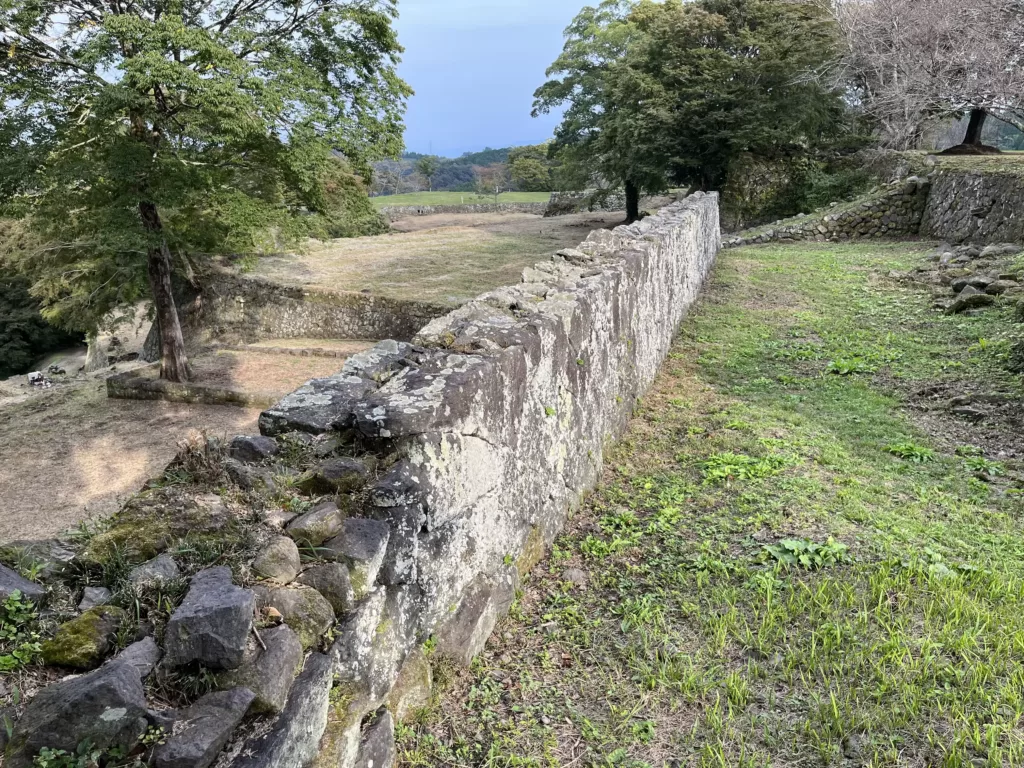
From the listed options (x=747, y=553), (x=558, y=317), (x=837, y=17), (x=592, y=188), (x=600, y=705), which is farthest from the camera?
(x=592, y=188)

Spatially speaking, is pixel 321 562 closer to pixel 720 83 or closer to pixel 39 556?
pixel 39 556

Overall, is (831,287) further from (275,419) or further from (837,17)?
(837,17)

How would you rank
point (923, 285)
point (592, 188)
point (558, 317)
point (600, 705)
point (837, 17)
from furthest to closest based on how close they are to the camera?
1. point (592, 188)
2. point (837, 17)
3. point (923, 285)
4. point (558, 317)
5. point (600, 705)

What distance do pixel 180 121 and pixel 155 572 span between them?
34.4 feet

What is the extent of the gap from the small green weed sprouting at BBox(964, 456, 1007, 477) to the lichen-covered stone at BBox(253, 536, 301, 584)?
16.0 feet

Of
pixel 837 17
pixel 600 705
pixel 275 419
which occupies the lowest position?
pixel 600 705

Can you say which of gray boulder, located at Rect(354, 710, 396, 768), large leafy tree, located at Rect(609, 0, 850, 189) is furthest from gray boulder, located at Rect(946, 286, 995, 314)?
large leafy tree, located at Rect(609, 0, 850, 189)

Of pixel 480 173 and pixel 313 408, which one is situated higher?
pixel 480 173

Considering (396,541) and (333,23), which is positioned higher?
(333,23)

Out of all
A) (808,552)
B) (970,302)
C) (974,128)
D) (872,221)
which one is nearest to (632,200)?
(872,221)

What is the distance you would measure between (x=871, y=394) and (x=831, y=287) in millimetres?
5403

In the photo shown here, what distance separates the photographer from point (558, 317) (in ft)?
14.0

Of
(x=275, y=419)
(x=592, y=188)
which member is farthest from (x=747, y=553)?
(x=592, y=188)

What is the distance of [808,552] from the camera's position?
11.8 ft
